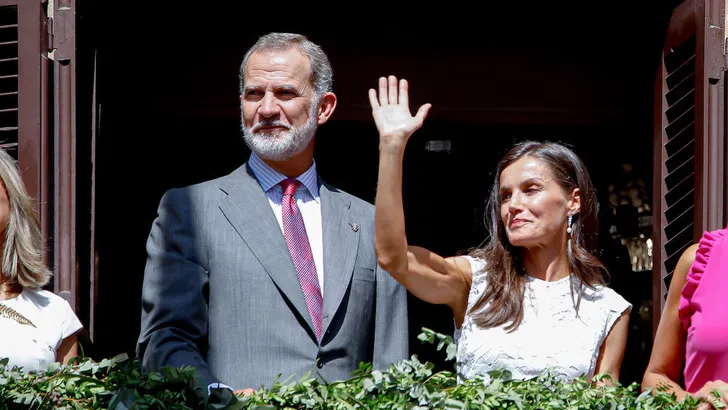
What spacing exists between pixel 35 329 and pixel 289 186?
36.4 inches

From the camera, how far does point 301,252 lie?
3.18m

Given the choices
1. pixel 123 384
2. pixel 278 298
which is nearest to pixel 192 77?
pixel 278 298

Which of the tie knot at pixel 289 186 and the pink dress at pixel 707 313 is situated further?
the tie knot at pixel 289 186

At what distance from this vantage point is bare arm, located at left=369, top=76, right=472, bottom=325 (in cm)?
295

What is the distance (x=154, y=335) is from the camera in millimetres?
2867

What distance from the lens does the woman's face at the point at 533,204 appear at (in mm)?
3258

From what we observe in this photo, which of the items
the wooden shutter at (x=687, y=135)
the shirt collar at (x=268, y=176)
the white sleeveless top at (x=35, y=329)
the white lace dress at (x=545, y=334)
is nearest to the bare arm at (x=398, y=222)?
the white lace dress at (x=545, y=334)

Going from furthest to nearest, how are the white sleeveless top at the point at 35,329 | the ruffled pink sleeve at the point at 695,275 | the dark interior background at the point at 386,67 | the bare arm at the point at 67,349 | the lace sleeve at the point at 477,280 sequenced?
1. the dark interior background at the point at 386,67
2. the bare arm at the point at 67,349
3. the lace sleeve at the point at 477,280
4. the white sleeveless top at the point at 35,329
5. the ruffled pink sleeve at the point at 695,275

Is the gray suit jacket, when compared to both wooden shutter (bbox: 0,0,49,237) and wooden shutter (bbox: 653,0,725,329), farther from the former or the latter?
wooden shutter (bbox: 653,0,725,329)

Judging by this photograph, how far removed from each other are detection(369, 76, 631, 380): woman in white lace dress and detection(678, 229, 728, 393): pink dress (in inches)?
9.3

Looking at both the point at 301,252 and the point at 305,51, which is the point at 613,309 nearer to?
the point at 301,252

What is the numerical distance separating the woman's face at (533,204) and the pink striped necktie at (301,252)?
64 centimetres

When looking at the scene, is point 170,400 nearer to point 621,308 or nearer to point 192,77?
point 621,308

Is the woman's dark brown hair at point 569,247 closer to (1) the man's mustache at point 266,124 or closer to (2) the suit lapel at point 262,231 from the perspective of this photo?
(2) the suit lapel at point 262,231
